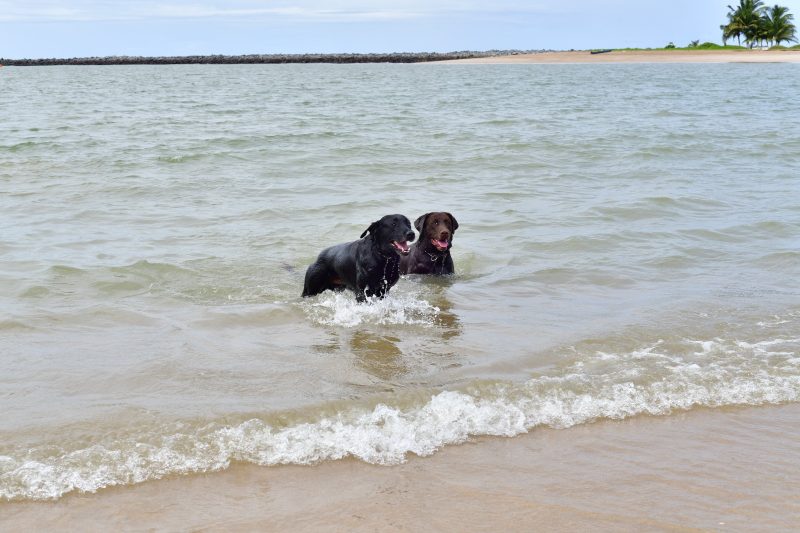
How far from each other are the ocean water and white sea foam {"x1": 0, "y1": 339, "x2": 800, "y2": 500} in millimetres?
19

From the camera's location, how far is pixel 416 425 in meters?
5.04

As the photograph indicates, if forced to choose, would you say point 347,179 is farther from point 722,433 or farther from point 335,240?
point 722,433

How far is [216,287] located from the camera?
8922mm

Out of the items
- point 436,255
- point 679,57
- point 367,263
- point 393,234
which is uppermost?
point 679,57

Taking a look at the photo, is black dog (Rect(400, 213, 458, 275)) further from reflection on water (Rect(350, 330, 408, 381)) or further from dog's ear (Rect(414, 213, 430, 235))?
reflection on water (Rect(350, 330, 408, 381))

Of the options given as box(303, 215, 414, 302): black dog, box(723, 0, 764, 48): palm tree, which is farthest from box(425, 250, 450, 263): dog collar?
box(723, 0, 764, 48): palm tree

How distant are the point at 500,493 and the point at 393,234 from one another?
3.71m

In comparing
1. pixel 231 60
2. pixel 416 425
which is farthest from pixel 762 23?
pixel 416 425

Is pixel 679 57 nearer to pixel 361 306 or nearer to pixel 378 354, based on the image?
pixel 361 306

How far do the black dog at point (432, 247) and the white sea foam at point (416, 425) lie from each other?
323cm

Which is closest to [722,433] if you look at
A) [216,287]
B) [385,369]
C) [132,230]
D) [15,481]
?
[385,369]

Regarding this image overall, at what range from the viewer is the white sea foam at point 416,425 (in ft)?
14.6

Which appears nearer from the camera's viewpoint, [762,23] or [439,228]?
[439,228]

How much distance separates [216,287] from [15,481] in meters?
4.69
